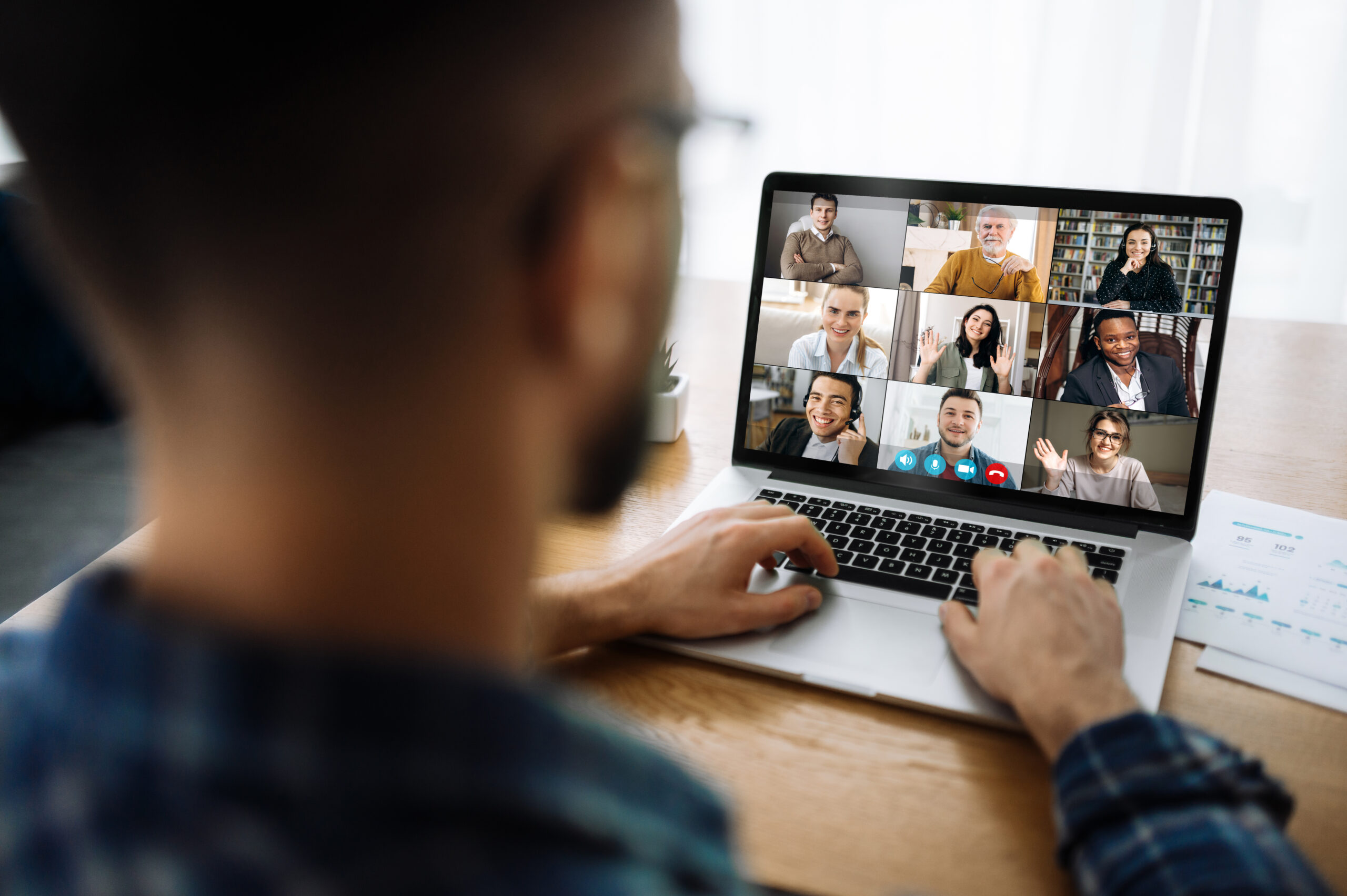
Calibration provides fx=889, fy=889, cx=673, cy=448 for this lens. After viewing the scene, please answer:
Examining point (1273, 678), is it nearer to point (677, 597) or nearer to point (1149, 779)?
point (1149, 779)

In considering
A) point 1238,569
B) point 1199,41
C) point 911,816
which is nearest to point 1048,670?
point 911,816

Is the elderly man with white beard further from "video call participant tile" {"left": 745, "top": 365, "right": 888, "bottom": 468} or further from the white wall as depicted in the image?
the white wall

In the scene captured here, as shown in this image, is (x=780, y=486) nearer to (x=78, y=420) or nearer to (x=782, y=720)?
(x=782, y=720)

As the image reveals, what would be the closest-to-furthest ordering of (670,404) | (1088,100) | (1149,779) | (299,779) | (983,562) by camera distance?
(299,779)
(1149,779)
(983,562)
(670,404)
(1088,100)

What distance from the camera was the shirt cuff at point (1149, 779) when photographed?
1.68ft

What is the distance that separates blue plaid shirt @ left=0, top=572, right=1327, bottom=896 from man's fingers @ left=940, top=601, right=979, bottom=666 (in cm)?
42

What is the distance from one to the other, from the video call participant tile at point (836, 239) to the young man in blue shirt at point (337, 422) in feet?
2.29

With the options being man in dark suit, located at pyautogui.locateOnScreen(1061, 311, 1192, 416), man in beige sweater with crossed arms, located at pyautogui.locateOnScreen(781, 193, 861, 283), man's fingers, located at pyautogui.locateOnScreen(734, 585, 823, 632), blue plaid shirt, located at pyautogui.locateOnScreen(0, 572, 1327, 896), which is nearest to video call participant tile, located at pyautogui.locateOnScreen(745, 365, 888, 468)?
man in beige sweater with crossed arms, located at pyautogui.locateOnScreen(781, 193, 861, 283)

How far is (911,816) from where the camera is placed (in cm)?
56

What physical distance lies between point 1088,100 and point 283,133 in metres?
3.46

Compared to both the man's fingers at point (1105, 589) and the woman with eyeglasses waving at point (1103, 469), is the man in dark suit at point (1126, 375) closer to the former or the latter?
the woman with eyeglasses waving at point (1103, 469)

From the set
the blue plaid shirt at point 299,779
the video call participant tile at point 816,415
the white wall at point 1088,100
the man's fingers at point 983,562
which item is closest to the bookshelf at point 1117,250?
the video call participant tile at point 816,415

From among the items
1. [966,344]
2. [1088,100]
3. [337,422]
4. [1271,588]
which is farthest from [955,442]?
[1088,100]

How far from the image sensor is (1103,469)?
0.94 meters
